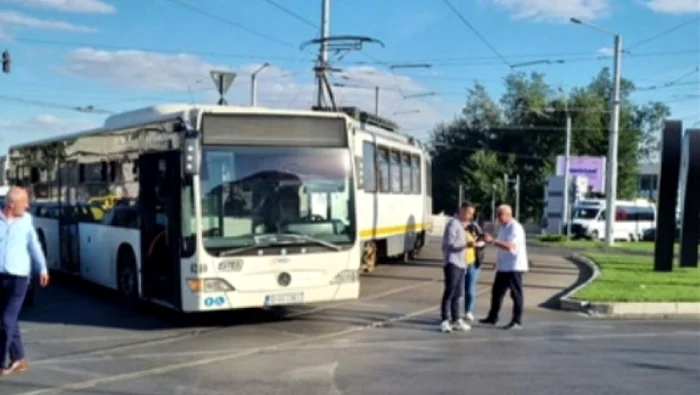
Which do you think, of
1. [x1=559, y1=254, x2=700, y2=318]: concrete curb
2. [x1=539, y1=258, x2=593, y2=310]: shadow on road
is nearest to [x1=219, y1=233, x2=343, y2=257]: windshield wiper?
[x1=559, y1=254, x2=700, y2=318]: concrete curb

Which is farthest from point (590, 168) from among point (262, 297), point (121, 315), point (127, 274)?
point (262, 297)

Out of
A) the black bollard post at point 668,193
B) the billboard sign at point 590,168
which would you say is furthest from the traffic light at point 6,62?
the billboard sign at point 590,168

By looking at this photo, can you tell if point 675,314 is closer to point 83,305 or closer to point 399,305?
point 399,305

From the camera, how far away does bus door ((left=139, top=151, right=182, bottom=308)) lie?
12508 mm

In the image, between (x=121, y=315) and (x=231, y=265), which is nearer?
(x=231, y=265)

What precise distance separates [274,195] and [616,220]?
51499mm

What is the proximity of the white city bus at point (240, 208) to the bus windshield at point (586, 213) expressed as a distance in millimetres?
46918

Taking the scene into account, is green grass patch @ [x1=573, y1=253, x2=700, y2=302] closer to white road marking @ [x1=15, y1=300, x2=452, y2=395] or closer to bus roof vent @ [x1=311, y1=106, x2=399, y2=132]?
white road marking @ [x1=15, y1=300, x2=452, y2=395]

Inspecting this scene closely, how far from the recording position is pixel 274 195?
41.0ft

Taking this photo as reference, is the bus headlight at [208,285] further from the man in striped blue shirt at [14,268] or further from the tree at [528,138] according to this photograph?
the tree at [528,138]

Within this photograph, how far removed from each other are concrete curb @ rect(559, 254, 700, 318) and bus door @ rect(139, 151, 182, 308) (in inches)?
275

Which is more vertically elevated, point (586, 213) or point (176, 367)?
point (176, 367)

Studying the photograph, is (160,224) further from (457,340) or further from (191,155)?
(457,340)

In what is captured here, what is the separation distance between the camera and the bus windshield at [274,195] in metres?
12.2
